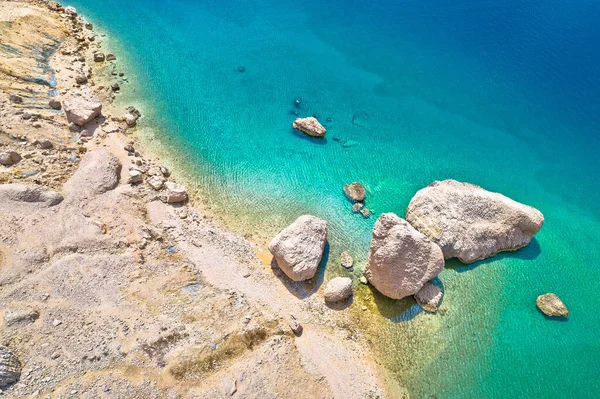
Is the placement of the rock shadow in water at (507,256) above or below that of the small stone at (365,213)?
above

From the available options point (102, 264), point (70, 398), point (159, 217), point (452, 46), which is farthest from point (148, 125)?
point (452, 46)

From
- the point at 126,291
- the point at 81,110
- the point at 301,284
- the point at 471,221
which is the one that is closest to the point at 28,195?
the point at 126,291

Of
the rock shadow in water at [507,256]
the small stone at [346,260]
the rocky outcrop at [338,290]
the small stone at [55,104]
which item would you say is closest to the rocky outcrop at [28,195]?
the small stone at [55,104]

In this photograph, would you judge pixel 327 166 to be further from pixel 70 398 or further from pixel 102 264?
pixel 70 398

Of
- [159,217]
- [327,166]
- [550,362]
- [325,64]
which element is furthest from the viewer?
[325,64]

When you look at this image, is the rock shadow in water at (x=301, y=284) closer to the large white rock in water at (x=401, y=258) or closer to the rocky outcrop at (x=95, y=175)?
the large white rock in water at (x=401, y=258)
